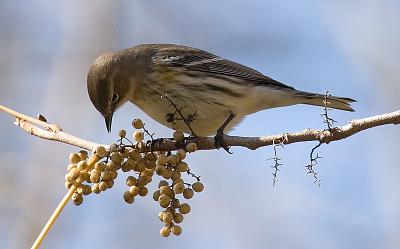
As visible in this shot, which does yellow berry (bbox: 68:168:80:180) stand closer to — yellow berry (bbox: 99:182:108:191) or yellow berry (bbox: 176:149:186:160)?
yellow berry (bbox: 99:182:108:191)

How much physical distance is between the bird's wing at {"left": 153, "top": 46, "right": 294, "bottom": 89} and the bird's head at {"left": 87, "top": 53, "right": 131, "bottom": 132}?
1.06 feet

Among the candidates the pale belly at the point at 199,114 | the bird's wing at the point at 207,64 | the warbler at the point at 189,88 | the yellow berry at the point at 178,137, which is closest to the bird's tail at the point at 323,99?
the warbler at the point at 189,88

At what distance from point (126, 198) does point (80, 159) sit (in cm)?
26

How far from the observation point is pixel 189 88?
5.21 m

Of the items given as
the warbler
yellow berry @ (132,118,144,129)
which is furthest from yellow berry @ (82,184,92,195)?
the warbler

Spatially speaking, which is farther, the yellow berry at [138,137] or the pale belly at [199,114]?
the pale belly at [199,114]

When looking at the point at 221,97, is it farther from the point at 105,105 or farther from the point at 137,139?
→ the point at 137,139

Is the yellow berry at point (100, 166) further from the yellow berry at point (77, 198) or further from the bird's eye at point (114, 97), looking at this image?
the bird's eye at point (114, 97)

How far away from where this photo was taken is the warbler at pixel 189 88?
511 cm

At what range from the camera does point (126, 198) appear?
3.06 meters

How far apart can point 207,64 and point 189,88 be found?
0.63 meters

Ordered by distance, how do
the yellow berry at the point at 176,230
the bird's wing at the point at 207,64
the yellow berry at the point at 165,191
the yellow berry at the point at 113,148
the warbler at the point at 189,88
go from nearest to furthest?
the yellow berry at the point at 176,230, the yellow berry at the point at 165,191, the yellow berry at the point at 113,148, the warbler at the point at 189,88, the bird's wing at the point at 207,64

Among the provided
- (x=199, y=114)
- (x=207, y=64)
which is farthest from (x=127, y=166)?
(x=207, y=64)

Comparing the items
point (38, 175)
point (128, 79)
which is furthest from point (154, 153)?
point (38, 175)
